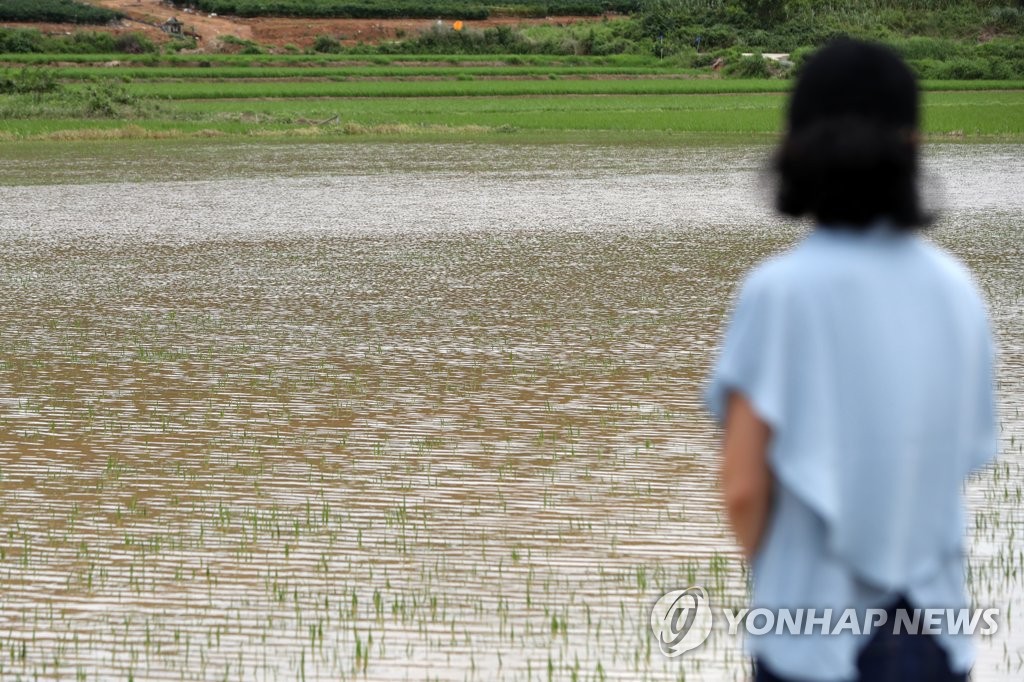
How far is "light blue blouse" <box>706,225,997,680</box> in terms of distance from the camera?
1.71m

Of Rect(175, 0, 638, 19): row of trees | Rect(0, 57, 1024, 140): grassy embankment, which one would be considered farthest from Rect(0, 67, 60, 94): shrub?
Rect(175, 0, 638, 19): row of trees

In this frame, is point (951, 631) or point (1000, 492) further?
point (1000, 492)

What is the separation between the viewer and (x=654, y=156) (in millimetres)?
25641

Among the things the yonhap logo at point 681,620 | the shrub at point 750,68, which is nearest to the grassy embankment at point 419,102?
the shrub at point 750,68

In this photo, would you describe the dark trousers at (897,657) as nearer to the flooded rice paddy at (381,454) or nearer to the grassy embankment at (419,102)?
the flooded rice paddy at (381,454)

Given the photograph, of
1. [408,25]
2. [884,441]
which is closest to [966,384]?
[884,441]

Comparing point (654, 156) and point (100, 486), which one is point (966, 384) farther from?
point (654, 156)

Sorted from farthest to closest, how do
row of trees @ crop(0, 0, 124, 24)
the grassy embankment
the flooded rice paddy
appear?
row of trees @ crop(0, 0, 124, 24)
the grassy embankment
the flooded rice paddy

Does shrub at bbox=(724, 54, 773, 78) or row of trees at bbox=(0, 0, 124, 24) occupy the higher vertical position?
row of trees at bbox=(0, 0, 124, 24)

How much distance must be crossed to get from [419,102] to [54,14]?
90.4 ft

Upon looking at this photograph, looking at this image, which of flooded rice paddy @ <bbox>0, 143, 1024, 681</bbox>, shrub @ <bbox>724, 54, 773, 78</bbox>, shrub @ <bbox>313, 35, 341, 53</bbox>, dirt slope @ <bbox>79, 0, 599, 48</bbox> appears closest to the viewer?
flooded rice paddy @ <bbox>0, 143, 1024, 681</bbox>

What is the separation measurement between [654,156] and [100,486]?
68.0ft

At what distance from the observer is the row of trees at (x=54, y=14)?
58906mm

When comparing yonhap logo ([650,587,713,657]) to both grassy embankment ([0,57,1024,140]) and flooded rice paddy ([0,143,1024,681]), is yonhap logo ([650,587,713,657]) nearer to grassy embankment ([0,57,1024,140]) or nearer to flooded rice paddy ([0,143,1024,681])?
flooded rice paddy ([0,143,1024,681])
